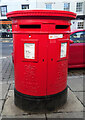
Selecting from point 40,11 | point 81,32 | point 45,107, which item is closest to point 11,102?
point 45,107

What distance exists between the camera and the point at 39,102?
2.51m

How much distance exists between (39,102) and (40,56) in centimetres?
83

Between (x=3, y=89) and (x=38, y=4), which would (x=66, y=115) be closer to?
(x=3, y=89)

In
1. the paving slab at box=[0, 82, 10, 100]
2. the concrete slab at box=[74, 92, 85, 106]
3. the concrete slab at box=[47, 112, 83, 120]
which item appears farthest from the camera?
the paving slab at box=[0, 82, 10, 100]

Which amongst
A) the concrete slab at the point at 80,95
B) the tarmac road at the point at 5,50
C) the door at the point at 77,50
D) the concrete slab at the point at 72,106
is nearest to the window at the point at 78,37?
the door at the point at 77,50

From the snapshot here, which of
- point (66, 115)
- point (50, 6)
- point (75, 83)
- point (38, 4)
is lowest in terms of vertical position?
point (66, 115)

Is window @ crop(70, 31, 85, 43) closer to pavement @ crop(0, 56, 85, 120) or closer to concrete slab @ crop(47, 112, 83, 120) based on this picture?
pavement @ crop(0, 56, 85, 120)

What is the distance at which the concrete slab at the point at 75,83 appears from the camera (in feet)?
12.0

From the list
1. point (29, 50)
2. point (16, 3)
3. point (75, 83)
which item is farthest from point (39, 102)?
point (16, 3)

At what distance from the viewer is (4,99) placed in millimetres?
3064

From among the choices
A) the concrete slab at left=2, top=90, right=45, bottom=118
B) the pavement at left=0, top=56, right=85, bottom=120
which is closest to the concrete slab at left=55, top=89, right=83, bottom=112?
the pavement at left=0, top=56, right=85, bottom=120

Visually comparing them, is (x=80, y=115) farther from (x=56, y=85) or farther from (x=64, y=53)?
(x=64, y=53)

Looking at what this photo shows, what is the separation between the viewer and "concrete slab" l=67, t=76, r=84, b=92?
3.64 m

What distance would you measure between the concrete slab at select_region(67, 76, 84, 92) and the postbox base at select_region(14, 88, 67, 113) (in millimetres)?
1081
